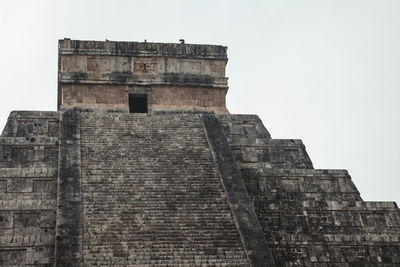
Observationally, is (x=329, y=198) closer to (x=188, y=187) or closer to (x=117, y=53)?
(x=188, y=187)

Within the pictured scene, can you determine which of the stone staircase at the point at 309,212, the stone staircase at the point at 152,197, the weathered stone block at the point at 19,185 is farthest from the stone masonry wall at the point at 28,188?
the stone staircase at the point at 309,212

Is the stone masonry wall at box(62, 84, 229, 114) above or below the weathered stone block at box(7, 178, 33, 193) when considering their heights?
above

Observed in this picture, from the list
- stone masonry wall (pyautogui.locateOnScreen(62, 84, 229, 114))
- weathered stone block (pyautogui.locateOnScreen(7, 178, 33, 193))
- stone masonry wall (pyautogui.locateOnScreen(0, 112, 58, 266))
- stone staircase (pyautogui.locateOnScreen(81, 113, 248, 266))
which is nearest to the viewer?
stone staircase (pyautogui.locateOnScreen(81, 113, 248, 266))

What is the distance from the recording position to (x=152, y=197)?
12.0 metres

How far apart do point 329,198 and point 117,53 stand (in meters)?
7.86

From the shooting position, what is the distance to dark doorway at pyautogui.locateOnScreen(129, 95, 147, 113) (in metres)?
17.6

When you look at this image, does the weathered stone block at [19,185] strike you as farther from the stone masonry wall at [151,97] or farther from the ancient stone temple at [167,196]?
the stone masonry wall at [151,97]

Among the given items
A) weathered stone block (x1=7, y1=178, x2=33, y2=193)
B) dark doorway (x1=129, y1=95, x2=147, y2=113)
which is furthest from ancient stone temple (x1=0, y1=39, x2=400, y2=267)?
dark doorway (x1=129, y1=95, x2=147, y2=113)

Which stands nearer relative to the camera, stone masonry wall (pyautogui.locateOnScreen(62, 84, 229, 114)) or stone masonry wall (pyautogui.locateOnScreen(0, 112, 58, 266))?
stone masonry wall (pyautogui.locateOnScreen(0, 112, 58, 266))

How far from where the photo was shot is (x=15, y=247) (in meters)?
10.8

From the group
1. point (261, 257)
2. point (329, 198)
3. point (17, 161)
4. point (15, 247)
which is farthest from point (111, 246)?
point (329, 198)

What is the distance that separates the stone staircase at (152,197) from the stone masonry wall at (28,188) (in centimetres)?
74

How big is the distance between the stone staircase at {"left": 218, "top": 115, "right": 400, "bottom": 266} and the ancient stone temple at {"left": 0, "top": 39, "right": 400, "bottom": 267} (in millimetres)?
26

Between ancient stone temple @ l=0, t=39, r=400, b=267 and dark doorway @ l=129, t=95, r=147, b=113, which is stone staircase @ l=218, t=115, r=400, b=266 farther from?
dark doorway @ l=129, t=95, r=147, b=113
